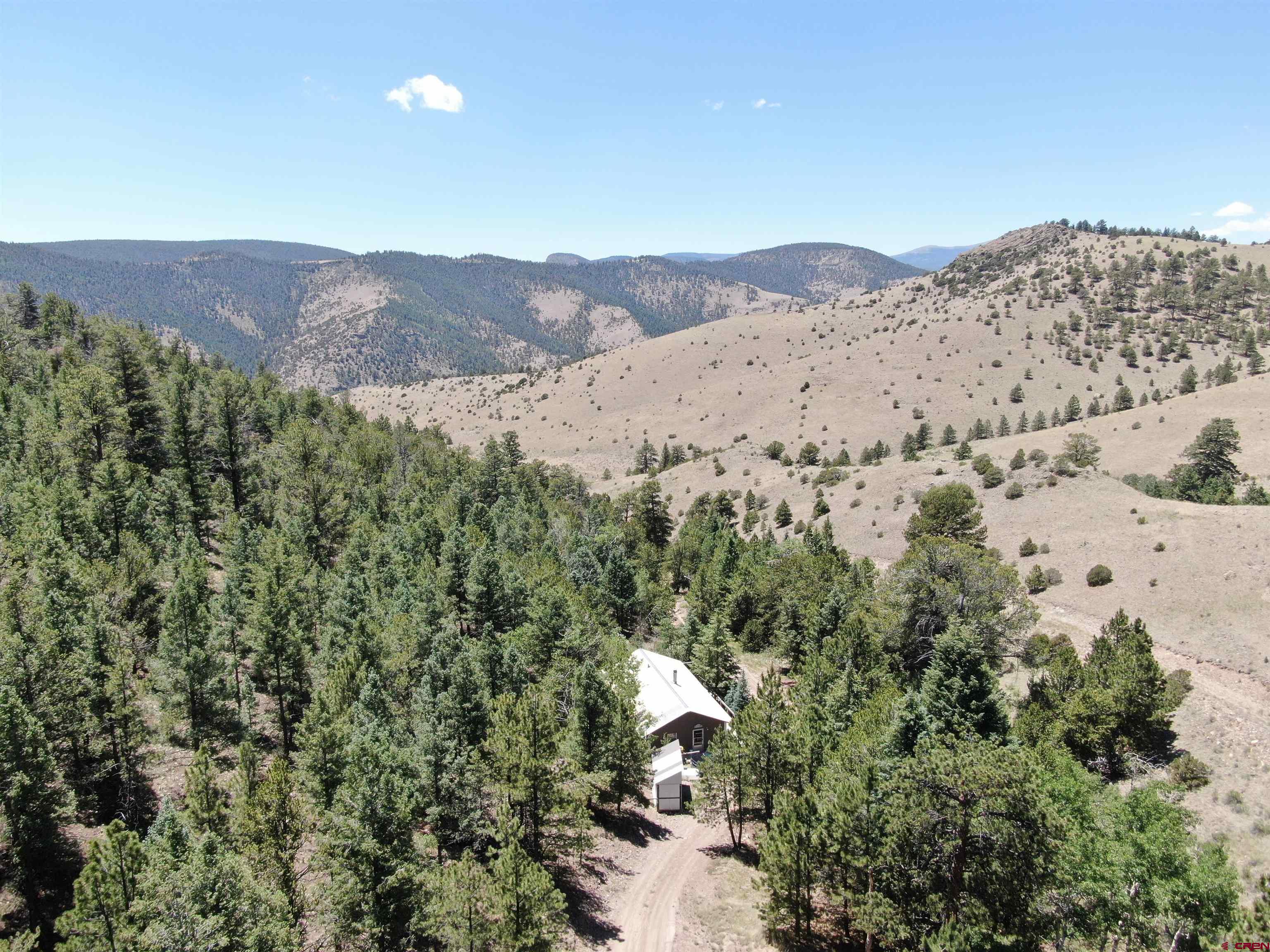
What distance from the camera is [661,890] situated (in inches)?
1169

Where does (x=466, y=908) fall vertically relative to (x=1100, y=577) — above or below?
below

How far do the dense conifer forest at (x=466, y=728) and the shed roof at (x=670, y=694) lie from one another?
2064 mm

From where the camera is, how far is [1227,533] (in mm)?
49750

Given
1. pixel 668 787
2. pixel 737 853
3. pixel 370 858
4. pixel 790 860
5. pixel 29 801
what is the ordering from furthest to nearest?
pixel 668 787 < pixel 737 853 < pixel 790 860 < pixel 29 801 < pixel 370 858

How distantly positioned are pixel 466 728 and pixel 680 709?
47.8ft

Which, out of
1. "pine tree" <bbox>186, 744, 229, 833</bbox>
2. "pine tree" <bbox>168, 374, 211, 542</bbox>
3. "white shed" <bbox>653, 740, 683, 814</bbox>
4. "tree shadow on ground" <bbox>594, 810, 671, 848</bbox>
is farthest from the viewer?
"pine tree" <bbox>168, 374, 211, 542</bbox>

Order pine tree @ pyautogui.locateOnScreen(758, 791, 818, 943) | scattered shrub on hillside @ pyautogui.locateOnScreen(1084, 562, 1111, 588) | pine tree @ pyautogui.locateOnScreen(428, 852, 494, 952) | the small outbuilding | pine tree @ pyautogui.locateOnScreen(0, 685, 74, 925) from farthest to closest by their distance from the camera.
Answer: scattered shrub on hillside @ pyautogui.locateOnScreen(1084, 562, 1111, 588)
the small outbuilding
pine tree @ pyautogui.locateOnScreen(758, 791, 818, 943)
pine tree @ pyautogui.locateOnScreen(0, 685, 74, 925)
pine tree @ pyautogui.locateOnScreen(428, 852, 494, 952)

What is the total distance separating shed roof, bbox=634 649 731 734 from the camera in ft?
132

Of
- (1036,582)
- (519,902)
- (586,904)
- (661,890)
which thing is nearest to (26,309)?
(586,904)

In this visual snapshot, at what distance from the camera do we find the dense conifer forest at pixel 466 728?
18828 millimetres

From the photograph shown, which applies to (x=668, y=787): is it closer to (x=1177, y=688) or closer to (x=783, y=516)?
(x=1177, y=688)

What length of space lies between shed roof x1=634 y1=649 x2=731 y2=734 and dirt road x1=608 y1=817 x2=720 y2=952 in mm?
6084

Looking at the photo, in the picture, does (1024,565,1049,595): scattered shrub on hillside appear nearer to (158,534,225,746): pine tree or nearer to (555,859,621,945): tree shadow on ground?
(555,859,621,945): tree shadow on ground

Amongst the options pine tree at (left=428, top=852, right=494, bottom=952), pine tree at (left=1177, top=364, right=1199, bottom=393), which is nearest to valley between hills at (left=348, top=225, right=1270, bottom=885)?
pine tree at (left=1177, top=364, right=1199, bottom=393)
